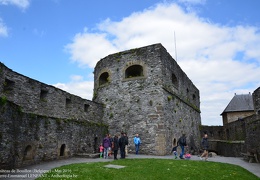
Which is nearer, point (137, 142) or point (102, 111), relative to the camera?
point (137, 142)

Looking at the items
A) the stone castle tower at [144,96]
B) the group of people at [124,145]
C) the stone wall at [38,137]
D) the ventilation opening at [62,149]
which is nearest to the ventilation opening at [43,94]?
the stone wall at [38,137]

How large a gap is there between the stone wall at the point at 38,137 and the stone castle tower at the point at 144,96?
7.71ft

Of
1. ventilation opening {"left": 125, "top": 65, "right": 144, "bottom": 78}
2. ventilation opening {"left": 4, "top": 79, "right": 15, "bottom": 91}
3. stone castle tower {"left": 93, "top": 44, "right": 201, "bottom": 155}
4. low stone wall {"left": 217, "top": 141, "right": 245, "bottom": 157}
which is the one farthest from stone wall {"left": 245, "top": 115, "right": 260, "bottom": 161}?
ventilation opening {"left": 4, "top": 79, "right": 15, "bottom": 91}

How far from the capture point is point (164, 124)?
14.8 m

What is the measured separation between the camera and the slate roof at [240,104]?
31.1 meters

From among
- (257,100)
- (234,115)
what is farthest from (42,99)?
(234,115)

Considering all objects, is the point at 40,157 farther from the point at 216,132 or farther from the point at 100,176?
the point at 216,132

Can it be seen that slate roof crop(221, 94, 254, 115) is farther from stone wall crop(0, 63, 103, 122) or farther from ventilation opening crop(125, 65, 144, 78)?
stone wall crop(0, 63, 103, 122)

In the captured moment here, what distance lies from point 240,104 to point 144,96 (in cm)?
2208

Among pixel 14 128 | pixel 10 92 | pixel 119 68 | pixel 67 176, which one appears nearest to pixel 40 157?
pixel 14 128

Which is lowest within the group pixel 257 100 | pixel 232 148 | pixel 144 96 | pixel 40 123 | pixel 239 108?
pixel 232 148

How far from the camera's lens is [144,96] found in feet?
52.2

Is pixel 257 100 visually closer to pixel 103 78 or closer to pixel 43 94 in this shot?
pixel 103 78

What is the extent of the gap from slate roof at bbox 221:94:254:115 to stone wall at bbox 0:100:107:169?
2347 cm
